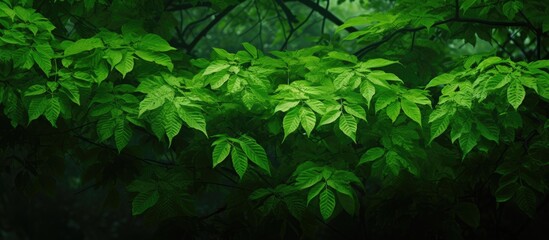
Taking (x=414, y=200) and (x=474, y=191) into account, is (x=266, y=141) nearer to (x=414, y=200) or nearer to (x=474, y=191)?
(x=414, y=200)

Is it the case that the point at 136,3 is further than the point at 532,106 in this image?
Yes

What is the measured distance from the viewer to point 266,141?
3.43 meters

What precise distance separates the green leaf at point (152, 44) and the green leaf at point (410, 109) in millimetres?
1248

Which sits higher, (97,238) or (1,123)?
(1,123)

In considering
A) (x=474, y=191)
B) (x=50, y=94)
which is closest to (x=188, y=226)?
(x=50, y=94)

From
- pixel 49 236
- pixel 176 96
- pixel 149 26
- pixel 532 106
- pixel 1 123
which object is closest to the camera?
pixel 176 96

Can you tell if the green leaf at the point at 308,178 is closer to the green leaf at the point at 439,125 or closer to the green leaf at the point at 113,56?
the green leaf at the point at 439,125

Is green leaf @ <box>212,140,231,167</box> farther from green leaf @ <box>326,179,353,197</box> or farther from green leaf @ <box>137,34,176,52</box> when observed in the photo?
green leaf @ <box>137,34,176,52</box>

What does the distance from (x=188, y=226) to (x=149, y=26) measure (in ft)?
4.82

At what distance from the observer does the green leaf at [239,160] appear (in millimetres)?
2867

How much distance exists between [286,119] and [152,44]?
901mm

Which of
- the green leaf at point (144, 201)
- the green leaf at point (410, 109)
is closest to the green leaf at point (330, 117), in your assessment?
the green leaf at point (410, 109)

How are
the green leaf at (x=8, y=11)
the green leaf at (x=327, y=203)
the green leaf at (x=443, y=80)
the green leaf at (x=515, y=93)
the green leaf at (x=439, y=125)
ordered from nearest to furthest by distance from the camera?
the green leaf at (x=515, y=93), the green leaf at (x=327, y=203), the green leaf at (x=439, y=125), the green leaf at (x=8, y=11), the green leaf at (x=443, y=80)

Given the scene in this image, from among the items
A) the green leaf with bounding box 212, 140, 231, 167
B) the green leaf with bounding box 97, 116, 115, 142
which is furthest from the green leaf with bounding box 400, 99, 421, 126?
the green leaf with bounding box 97, 116, 115, 142
